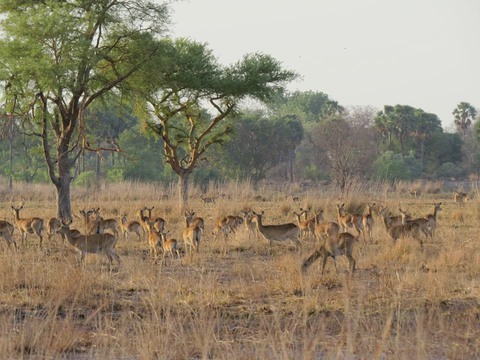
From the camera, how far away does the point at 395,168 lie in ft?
156

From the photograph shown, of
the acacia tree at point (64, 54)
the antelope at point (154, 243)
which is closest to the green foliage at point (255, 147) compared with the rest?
the acacia tree at point (64, 54)

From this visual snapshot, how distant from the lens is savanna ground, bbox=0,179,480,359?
6.66 meters

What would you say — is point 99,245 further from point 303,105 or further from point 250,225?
point 303,105

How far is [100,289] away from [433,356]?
4724 mm

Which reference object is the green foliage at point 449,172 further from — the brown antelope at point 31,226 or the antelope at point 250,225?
the brown antelope at point 31,226

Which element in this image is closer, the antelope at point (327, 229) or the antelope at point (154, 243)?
the antelope at point (154, 243)

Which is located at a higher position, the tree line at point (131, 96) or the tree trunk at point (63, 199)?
the tree line at point (131, 96)

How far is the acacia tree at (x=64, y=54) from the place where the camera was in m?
18.5

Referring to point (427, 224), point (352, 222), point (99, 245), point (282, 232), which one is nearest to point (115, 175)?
point (352, 222)

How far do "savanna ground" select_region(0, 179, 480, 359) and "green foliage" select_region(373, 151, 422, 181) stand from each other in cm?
3112

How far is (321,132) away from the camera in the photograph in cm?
5419

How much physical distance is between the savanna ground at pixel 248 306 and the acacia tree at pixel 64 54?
4.42 m

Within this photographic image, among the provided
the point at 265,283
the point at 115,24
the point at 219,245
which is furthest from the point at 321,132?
the point at 265,283

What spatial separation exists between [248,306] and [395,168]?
40032 mm
